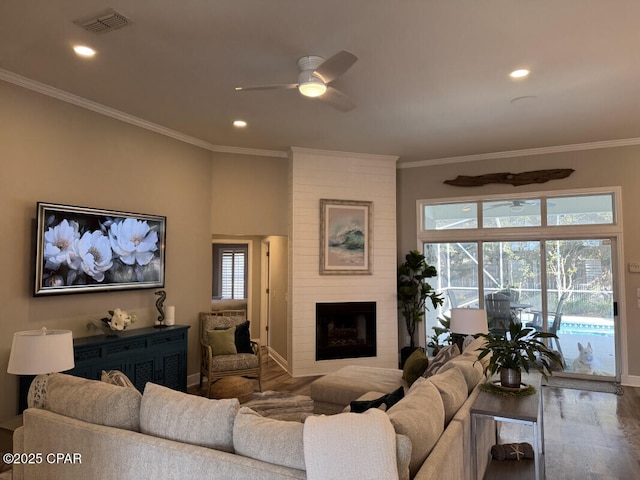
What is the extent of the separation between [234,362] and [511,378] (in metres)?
3.19

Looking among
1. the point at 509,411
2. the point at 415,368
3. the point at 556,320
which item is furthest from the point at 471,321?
the point at 556,320

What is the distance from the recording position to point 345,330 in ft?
20.9

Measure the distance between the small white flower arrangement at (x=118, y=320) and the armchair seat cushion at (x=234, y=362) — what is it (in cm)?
110

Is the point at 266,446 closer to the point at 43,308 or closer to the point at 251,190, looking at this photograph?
the point at 43,308

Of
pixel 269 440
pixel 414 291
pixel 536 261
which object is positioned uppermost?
pixel 536 261

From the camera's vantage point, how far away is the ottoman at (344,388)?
12.7 ft

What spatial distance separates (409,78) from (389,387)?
2.78m

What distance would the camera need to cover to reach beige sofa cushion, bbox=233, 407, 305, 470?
174cm

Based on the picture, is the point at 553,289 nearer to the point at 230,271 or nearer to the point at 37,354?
the point at 230,271

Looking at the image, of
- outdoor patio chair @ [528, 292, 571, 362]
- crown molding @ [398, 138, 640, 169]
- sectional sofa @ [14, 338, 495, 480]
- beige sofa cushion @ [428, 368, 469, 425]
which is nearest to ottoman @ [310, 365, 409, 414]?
beige sofa cushion @ [428, 368, 469, 425]

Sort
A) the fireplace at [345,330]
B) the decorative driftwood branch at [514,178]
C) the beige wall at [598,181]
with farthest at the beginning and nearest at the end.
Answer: the fireplace at [345,330] < the decorative driftwood branch at [514,178] < the beige wall at [598,181]

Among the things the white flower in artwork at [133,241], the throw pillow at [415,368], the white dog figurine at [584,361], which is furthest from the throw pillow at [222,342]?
the white dog figurine at [584,361]

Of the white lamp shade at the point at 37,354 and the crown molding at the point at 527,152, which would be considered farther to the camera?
the crown molding at the point at 527,152

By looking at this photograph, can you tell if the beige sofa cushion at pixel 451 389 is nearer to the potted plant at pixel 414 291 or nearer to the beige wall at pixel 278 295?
the potted plant at pixel 414 291
